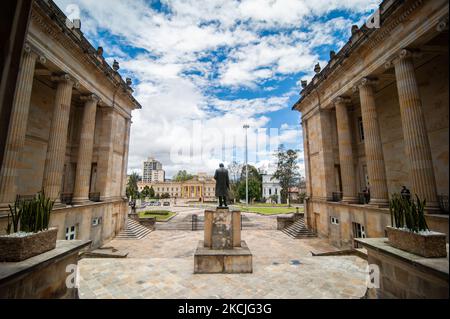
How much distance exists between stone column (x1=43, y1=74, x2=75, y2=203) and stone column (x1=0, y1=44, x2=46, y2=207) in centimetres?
229

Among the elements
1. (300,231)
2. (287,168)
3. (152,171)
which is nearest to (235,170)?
(287,168)

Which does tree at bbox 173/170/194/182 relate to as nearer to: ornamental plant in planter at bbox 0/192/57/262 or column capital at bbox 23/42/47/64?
column capital at bbox 23/42/47/64

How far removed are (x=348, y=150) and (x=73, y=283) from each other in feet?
49.0

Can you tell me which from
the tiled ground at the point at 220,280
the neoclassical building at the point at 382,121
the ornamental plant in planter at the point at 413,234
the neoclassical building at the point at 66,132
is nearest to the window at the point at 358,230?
the neoclassical building at the point at 382,121

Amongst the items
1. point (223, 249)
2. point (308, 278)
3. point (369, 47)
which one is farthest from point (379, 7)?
point (223, 249)

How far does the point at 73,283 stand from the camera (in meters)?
3.97

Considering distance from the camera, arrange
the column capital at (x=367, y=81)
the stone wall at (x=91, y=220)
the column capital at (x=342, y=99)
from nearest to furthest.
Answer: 1. the stone wall at (x=91, y=220)
2. the column capital at (x=367, y=81)
3. the column capital at (x=342, y=99)

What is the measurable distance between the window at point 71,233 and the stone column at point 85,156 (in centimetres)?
160

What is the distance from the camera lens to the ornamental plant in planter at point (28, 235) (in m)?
3.21

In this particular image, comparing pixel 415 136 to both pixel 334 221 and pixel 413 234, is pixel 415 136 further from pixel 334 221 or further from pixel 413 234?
pixel 413 234

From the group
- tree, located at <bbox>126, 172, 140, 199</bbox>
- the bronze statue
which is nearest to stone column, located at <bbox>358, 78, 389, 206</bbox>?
the bronze statue

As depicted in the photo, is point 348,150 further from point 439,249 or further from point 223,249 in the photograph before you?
point 439,249

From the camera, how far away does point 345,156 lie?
44.4ft

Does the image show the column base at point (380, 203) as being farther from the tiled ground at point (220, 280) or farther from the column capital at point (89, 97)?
the column capital at point (89, 97)
